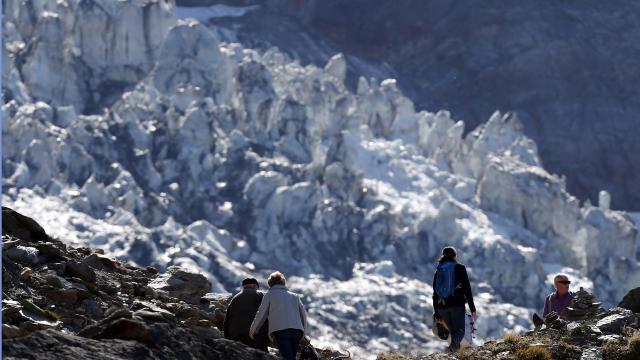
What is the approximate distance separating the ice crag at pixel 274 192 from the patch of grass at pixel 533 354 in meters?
134

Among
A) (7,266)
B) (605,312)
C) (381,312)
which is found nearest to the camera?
(7,266)

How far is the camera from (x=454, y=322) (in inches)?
920

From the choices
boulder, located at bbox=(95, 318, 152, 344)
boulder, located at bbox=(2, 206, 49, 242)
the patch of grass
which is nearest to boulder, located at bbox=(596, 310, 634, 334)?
the patch of grass

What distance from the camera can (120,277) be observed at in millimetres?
25094

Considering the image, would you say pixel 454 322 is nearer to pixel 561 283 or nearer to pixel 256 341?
pixel 561 283

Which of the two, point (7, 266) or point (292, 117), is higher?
point (292, 117)

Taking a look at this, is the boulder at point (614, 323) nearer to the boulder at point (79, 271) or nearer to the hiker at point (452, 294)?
the hiker at point (452, 294)

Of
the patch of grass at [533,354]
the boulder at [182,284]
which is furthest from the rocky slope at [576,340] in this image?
the boulder at [182,284]

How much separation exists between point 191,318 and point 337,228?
15893 cm

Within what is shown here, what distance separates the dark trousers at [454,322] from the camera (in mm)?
23312

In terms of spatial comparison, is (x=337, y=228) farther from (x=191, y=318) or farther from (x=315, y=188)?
(x=191, y=318)

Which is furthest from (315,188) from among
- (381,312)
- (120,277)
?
(120,277)

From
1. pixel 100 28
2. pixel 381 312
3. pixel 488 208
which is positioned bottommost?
pixel 381 312

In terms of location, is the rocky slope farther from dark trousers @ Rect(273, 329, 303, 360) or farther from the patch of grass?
dark trousers @ Rect(273, 329, 303, 360)
